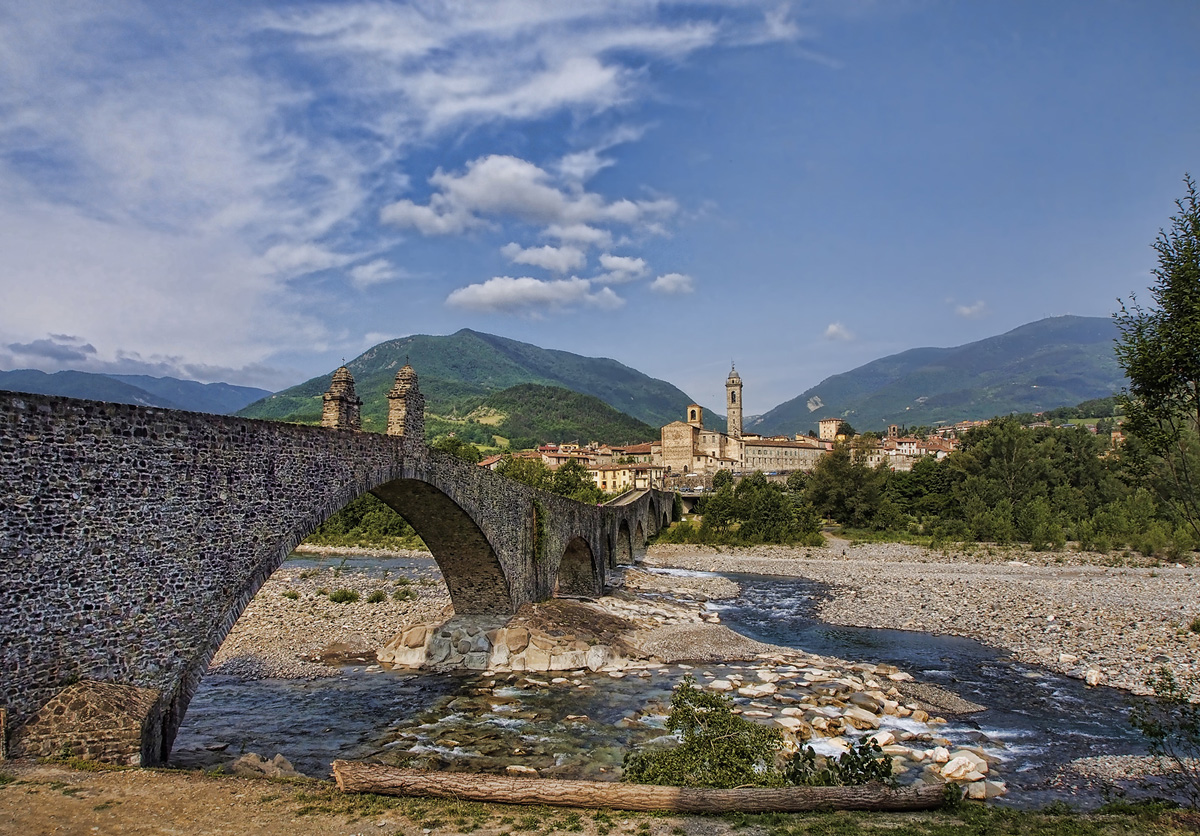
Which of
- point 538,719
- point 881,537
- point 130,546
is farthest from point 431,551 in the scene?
point 881,537

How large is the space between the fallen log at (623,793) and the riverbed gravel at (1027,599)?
13091 mm

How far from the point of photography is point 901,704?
51.8 ft

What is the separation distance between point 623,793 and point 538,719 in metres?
7.36

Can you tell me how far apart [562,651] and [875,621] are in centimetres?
1408

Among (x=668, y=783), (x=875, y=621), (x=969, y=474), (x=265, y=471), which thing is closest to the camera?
(x=668, y=783)

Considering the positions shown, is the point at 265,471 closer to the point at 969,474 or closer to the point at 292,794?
the point at 292,794

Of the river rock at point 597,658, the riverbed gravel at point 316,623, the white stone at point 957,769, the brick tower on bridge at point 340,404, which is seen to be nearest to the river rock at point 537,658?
the river rock at point 597,658

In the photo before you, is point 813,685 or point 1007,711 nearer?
point 1007,711

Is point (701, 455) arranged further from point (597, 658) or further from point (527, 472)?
point (597, 658)

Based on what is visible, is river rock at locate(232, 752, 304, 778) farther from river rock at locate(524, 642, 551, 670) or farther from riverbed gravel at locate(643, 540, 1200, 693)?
riverbed gravel at locate(643, 540, 1200, 693)

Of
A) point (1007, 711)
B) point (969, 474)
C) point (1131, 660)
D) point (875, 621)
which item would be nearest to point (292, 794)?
point (1007, 711)

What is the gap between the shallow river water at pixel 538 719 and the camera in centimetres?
1266

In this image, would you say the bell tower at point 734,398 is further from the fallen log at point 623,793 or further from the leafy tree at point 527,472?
the fallen log at point 623,793

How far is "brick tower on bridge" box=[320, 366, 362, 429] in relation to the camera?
1455 centimetres
